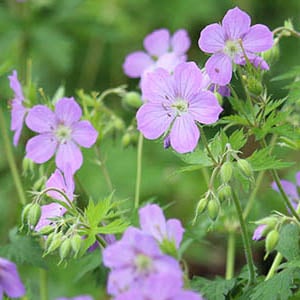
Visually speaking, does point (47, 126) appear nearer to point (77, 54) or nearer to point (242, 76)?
point (242, 76)

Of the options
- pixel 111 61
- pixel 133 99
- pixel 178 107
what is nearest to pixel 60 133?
pixel 133 99

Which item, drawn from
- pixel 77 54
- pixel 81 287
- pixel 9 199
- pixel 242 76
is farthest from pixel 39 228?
pixel 77 54

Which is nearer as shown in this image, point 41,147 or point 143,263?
point 143,263

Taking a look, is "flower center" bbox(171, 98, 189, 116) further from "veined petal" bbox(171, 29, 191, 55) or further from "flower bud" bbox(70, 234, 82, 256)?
"veined petal" bbox(171, 29, 191, 55)

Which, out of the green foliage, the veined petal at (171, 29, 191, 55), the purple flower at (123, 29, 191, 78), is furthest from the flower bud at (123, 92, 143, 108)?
the green foliage

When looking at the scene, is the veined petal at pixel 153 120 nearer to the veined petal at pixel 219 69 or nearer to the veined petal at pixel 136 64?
the veined petal at pixel 219 69

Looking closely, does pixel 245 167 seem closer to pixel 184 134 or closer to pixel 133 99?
pixel 184 134

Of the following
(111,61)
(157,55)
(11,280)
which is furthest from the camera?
(111,61)
